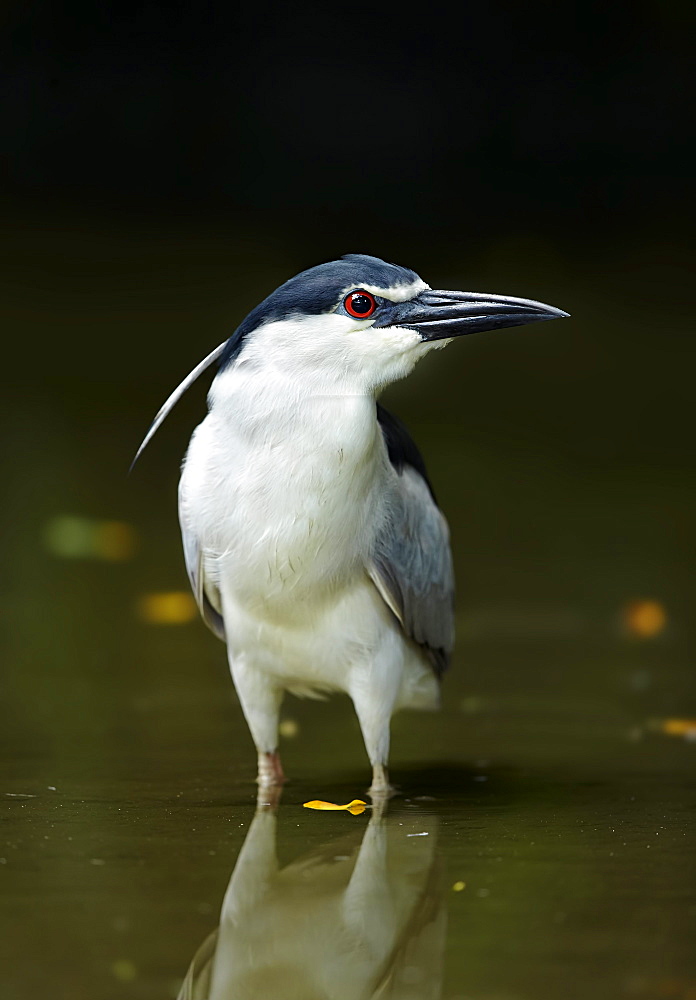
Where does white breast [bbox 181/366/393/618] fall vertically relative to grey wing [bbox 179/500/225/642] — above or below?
above

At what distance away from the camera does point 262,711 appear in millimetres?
2816

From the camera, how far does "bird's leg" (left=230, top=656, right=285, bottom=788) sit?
279cm

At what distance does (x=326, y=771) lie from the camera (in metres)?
2.95

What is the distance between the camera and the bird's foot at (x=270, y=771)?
9.22ft

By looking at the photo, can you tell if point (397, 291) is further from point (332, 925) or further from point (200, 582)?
point (332, 925)

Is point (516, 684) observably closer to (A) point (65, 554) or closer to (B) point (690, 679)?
(B) point (690, 679)

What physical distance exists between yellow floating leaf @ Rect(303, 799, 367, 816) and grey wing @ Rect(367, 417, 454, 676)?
354mm

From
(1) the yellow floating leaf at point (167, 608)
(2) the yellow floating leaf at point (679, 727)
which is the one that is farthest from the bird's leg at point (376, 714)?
(1) the yellow floating leaf at point (167, 608)

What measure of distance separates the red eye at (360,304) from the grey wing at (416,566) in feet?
1.33

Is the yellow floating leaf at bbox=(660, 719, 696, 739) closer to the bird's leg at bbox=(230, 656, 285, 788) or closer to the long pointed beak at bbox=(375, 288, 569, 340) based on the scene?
the bird's leg at bbox=(230, 656, 285, 788)

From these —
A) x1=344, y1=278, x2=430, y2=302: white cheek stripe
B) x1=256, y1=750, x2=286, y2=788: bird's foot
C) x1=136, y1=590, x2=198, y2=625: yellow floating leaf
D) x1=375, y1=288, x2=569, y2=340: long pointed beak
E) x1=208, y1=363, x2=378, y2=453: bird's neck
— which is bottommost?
x1=256, y1=750, x2=286, y2=788: bird's foot

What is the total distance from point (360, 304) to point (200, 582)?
70 cm

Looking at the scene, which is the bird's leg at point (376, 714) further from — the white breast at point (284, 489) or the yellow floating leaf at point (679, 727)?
the yellow floating leaf at point (679, 727)

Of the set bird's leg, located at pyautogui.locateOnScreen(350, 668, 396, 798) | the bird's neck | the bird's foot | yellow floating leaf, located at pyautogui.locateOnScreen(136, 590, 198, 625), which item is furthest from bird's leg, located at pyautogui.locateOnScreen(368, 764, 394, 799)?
yellow floating leaf, located at pyautogui.locateOnScreen(136, 590, 198, 625)
